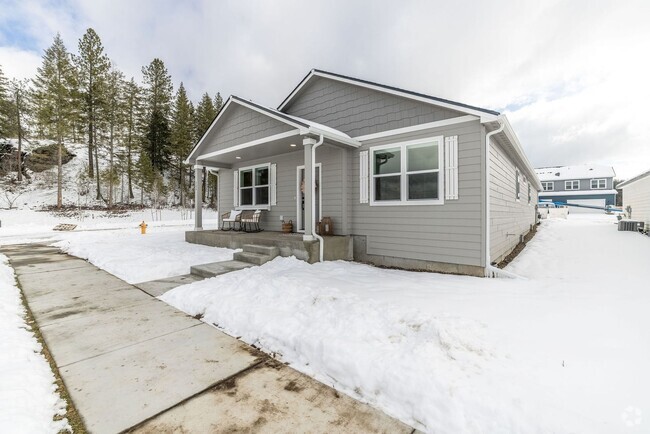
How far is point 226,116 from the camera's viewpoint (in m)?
8.70

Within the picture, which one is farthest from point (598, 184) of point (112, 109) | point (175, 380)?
point (112, 109)

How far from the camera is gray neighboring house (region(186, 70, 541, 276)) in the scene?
18.9 feet

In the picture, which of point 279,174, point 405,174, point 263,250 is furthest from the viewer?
point 279,174

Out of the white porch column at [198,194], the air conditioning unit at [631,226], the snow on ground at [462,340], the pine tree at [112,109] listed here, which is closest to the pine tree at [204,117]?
the pine tree at [112,109]

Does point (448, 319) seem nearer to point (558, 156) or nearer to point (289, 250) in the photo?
point (289, 250)

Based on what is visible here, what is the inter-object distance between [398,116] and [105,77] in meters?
31.5

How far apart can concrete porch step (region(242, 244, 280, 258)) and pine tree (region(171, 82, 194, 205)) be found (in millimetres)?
26741

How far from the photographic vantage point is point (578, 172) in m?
33.4

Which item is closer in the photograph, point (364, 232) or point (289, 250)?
point (289, 250)

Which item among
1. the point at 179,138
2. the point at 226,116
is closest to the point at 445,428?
the point at 226,116

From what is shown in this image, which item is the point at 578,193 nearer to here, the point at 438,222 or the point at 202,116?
the point at 438,222

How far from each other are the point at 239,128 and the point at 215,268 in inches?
179

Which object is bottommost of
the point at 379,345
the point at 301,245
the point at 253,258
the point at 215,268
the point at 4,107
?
the point at 379,345

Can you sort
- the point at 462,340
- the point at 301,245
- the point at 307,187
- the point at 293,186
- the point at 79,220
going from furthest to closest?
the point at 79,220 < the point at 293,186 < the point at 301,245 < the point at 307,187 < the point at 462,340
